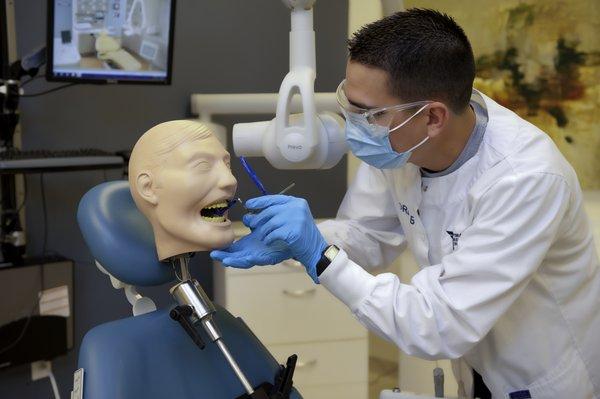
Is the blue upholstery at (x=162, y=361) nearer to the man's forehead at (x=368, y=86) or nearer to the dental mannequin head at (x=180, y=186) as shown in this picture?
the dental mannequin head at (x=180, y=186)

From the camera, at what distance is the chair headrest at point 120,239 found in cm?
133

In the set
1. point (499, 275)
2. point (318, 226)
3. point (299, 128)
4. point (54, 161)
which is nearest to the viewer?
point (499, 275)

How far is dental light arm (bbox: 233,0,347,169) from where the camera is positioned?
1.51m

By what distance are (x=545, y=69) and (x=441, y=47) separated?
135cm

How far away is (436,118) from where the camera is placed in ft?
4.64

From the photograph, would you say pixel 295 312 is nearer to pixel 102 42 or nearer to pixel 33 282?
pixel 33 282

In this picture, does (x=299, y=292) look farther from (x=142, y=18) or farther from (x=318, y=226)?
(x=142, y=18)

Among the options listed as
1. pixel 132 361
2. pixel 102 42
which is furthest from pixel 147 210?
pixel 102 42

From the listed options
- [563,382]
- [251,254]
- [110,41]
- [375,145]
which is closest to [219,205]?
[251,254]

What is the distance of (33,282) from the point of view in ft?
7.48

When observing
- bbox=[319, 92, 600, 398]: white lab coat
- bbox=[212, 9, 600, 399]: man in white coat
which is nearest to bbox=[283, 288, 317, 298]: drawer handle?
bbox=[319, 92, 600, 398]: white lab coat

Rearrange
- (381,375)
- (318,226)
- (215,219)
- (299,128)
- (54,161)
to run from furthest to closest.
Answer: (381,375) < (54,161) < (318,226) < (299,128) < (215,219)

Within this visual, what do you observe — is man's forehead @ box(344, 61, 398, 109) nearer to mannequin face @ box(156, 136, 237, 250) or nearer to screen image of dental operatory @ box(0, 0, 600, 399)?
screen image of dental operatory @ box(0, 0, 600, 399)

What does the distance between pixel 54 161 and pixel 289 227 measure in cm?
107
